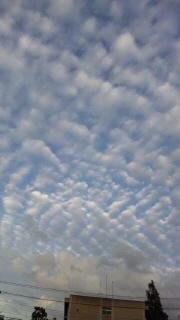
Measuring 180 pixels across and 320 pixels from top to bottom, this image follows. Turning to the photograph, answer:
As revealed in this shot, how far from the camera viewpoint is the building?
3127 inches

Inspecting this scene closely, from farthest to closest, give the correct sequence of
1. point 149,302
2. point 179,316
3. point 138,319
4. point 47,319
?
1. point 47,319
2. point 179,316
3. point 149,302
4. point 138,319

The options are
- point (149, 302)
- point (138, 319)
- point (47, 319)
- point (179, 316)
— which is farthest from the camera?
point (47, 319)

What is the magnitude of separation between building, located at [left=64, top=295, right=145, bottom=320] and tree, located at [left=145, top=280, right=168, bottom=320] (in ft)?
17.8

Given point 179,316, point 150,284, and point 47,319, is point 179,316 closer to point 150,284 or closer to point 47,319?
point 150,284

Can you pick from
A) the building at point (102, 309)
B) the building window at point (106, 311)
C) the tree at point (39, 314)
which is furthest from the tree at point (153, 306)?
the tree at point (39, 314)

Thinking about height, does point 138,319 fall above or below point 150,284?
below

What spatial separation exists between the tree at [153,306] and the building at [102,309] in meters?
5.44

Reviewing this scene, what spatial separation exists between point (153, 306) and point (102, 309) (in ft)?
42.8

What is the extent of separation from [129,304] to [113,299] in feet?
12.2

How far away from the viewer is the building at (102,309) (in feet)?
261

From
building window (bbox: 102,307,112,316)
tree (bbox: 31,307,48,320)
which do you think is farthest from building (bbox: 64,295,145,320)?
tree (bbox: 31,307,48,320)

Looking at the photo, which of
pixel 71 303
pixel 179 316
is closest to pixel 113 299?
pixel 71 303

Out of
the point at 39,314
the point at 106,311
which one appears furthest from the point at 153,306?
the point at 39,314

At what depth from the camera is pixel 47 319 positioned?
113062mm
